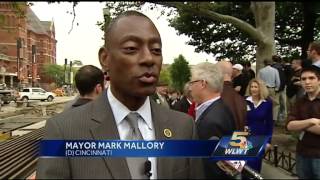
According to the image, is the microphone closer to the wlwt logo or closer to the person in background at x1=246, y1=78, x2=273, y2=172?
the wlwt logo

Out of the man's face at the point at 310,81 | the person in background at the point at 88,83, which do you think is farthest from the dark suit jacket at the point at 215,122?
the person in background at the point at 88,83

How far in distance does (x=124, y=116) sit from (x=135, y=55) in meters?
0.24

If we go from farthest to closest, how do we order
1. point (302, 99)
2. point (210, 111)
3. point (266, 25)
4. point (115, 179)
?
point (302, 99)
point (210, 111)
point (266, 25)
point (115, 179)

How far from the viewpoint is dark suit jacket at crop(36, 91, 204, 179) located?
1511mm

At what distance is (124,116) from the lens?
163 cm

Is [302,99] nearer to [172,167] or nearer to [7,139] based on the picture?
[172,167]

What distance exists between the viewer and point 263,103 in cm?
585

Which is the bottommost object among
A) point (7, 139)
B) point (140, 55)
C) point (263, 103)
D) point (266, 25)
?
point (7, 139)

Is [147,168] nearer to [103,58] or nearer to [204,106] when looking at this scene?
[103,58]

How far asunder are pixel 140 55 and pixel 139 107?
212mm

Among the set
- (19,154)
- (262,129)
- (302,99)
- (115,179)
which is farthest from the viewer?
(262,129)

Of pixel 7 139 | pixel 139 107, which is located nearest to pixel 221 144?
pixel 139 107

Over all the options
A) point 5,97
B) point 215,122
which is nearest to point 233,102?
point 215,122

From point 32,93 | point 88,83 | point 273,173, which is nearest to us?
point 88,83
